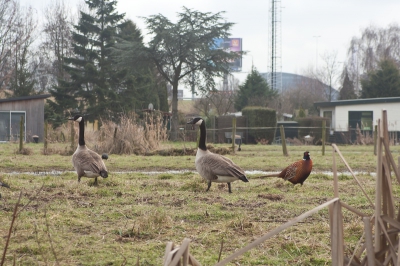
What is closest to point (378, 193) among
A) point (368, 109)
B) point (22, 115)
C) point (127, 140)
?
point (127, 140)

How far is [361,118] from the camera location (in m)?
44.8

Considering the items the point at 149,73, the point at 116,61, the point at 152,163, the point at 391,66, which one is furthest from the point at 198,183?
the point at 391,66

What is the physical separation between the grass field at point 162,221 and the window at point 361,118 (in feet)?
111

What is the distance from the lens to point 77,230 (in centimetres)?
607

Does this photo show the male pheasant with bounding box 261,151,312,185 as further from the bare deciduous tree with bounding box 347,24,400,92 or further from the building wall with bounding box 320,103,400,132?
the bare deciduous tree with bounding box 347,24,400,92

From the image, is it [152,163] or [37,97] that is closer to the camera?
[152,163]

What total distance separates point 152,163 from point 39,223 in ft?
40.0

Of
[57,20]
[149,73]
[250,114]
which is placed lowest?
[250,114]

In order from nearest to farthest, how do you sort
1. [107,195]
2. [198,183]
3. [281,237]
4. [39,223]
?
[281,237]
[39,223]
[107,195]
[198,183]

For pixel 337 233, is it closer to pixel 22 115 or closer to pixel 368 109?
pixel 22 115

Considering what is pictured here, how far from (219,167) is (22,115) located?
3463 cm

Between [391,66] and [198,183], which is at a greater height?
[391,66]

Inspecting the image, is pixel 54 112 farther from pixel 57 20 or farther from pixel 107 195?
pixel 107 195

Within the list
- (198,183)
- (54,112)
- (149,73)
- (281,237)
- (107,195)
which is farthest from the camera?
(149,73)
